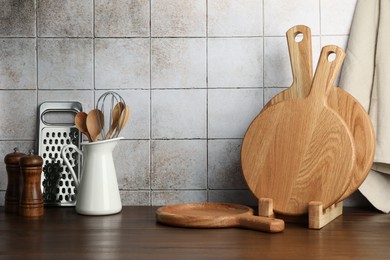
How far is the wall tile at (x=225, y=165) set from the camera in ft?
4.93

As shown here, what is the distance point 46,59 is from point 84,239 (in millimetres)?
570

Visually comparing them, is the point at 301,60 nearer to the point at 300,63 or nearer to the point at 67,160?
the point at 300,63

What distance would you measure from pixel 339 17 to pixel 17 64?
80cm

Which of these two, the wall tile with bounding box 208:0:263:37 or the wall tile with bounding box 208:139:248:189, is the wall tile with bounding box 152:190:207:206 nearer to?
the wall tile with bounding box 208:139:248:189

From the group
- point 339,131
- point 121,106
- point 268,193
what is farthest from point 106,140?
point 339,131

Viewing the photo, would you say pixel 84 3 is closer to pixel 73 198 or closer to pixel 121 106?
pixel 121 106

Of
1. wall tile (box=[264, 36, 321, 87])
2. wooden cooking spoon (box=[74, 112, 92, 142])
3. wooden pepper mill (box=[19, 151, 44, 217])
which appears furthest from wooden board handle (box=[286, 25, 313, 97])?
wooden pepper mill (box=[19, 151, 44, 217])

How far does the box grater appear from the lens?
58.2 inches

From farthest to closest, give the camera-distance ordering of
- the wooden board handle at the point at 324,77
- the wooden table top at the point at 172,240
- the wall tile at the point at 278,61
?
1. the wall tile at the point at 278,61
2. the wooden board handle at the point at 324,77
3. the wooden table top at the point at 172,240

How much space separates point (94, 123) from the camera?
1403mm

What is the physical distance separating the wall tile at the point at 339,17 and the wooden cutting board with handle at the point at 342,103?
5.5 inches

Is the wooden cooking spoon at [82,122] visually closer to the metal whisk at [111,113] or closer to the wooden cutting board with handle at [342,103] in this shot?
the metal whisk at [111,113]

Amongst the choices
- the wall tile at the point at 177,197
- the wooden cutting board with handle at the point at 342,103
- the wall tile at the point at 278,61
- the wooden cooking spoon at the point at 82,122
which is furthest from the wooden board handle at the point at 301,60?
the wooden cooking spoon at the point at 82,122

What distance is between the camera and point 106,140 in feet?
4.41
